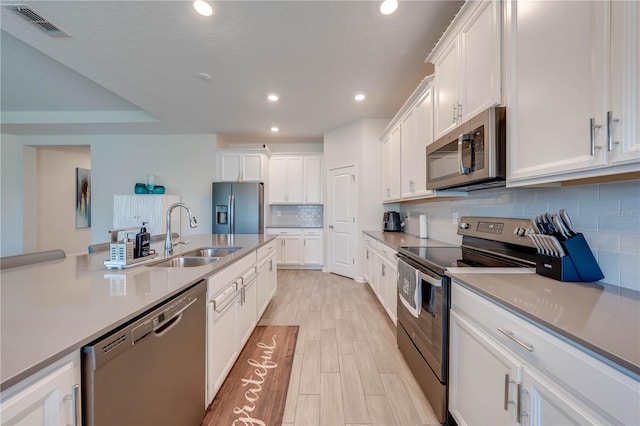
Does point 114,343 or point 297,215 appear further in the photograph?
point 297,215

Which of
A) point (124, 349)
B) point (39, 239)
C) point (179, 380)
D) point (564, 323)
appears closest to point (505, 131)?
point (564, 323)

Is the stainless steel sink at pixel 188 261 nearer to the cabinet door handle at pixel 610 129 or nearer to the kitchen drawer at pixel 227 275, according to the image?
the kitchen drawer at pixel 227 275

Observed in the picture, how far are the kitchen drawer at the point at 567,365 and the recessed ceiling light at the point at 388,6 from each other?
6.97ft

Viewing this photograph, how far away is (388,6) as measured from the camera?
73.2 inches

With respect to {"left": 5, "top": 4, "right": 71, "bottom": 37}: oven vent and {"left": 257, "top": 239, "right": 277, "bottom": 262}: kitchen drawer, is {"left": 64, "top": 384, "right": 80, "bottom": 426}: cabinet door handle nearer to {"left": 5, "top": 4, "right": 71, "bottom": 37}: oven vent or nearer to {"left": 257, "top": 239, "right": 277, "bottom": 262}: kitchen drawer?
{"left": 257, "top": 239, "right": 277, "bottom": 262}: kitchen drawer

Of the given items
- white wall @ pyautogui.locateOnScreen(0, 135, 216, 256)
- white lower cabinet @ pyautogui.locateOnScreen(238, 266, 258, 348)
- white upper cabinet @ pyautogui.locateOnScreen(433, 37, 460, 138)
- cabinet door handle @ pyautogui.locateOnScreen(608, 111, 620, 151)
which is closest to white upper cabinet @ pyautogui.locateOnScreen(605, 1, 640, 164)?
cabinet door handle @ pyautogui.locateOnScreen(608, 111, 620, 151)

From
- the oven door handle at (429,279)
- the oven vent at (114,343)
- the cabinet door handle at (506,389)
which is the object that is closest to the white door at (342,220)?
the oven door handle at (429,279)

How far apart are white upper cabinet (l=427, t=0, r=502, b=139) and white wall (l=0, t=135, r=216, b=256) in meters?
4.50

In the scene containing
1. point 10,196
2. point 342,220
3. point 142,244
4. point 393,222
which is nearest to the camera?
point 142,244

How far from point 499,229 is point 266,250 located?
222 centimetres

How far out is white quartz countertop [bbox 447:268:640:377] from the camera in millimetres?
588

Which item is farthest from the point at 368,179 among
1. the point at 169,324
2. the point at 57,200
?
the point at 57,200

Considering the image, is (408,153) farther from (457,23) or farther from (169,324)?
(169,324)

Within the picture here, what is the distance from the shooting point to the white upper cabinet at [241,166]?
16.6 feet
